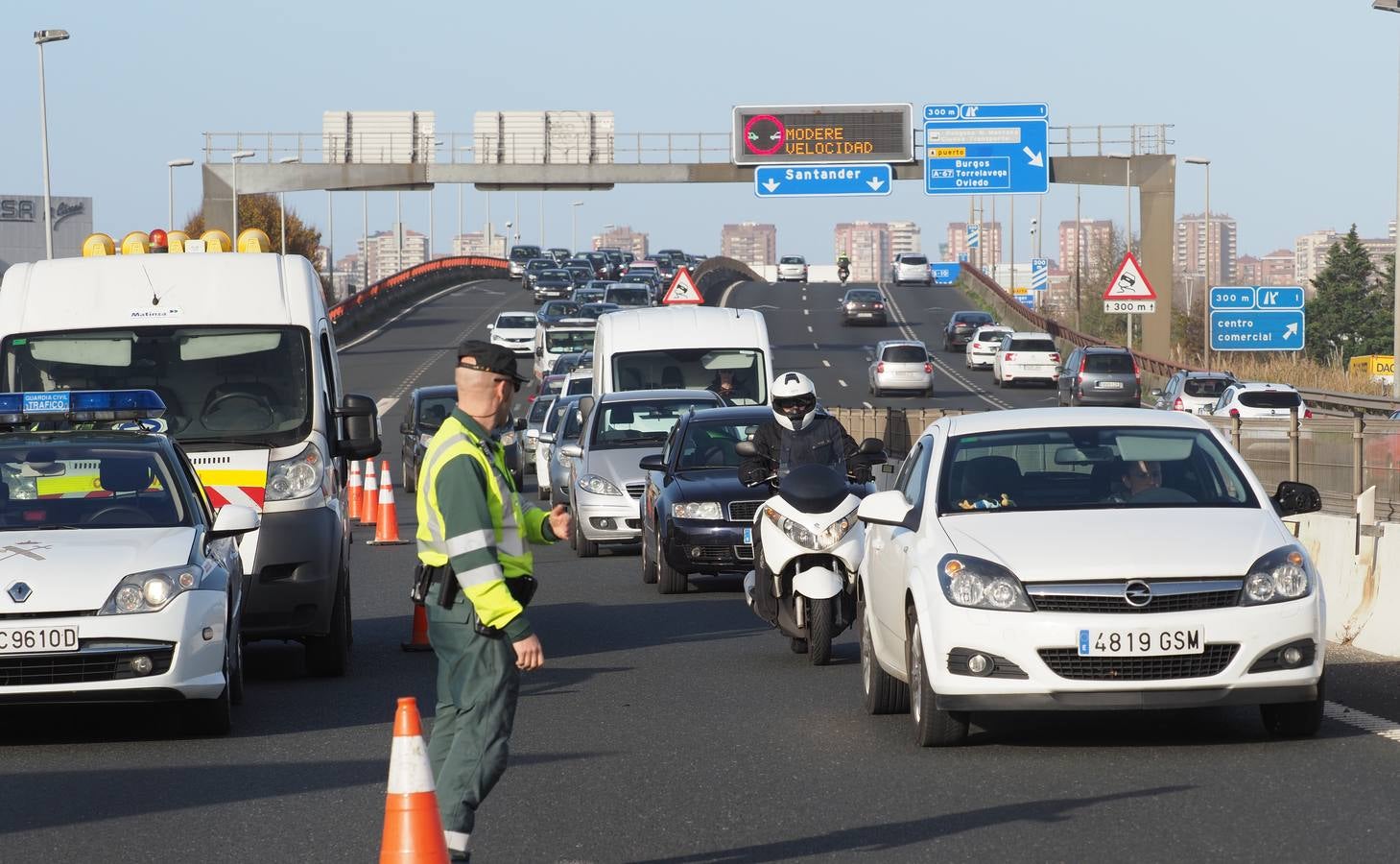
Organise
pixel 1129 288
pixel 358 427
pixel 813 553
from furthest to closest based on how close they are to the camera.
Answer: pixel 1129 288 < pixel 358 427 < pixel 813 553

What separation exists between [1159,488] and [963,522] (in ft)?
3.41

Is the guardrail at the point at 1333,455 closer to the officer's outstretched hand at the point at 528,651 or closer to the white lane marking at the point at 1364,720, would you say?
the white lane marking at the point at 1364,720

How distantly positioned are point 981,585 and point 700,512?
8.27 meters

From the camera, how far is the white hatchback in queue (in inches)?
2347

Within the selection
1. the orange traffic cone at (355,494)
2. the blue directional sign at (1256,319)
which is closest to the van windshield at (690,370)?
the orange traffic cone at (355,494)

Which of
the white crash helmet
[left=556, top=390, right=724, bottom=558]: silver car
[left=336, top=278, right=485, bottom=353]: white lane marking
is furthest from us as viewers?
[left=336, top=278, right=485, bottom=353]: white lane marking

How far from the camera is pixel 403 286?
97.8 meters

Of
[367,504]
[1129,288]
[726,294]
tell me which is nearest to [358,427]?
[367,504]

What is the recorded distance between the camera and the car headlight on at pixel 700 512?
17359 mm

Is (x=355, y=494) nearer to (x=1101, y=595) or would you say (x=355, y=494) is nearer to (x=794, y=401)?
(x=794, y=401)

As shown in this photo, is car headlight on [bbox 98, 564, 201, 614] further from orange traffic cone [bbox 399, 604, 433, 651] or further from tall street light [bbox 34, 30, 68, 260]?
tall street light [bbox 34, 30, 68, 260]

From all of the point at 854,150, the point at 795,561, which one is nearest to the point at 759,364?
the point at 795,561

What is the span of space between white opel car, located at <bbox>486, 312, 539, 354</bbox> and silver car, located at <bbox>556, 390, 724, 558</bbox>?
148 ft

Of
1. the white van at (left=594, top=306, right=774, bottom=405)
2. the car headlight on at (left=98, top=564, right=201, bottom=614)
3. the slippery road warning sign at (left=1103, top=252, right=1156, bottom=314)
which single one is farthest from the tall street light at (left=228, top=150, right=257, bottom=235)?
the car headlight on at (left=98, top=564, right=201, bottom=614)
